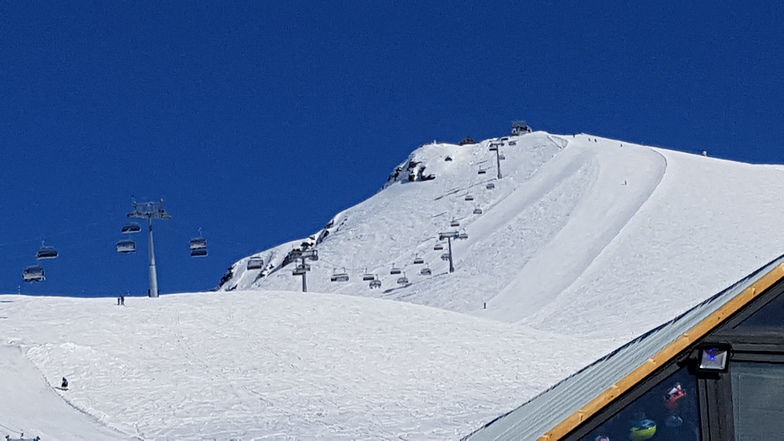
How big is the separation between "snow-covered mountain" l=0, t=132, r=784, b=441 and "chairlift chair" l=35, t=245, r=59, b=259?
1.59 meters

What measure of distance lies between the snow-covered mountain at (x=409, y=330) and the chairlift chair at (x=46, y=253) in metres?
1.59

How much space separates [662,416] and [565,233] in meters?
66.9

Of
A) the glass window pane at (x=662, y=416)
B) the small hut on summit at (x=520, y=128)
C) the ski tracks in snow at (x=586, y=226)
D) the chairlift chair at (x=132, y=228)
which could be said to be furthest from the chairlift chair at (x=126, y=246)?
the small hut on summit at (x=520, y=128)

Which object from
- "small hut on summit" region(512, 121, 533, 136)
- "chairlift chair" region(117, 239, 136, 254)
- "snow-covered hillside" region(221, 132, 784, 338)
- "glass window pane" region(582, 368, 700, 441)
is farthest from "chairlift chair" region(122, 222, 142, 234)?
"small hut on summit" region(512, 121, 533, 136)

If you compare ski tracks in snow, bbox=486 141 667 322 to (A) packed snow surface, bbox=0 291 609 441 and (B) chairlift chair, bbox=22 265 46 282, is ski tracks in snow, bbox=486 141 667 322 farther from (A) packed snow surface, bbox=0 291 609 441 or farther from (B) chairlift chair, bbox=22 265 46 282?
(B) chairlift chair, bbox=22 265 46 282

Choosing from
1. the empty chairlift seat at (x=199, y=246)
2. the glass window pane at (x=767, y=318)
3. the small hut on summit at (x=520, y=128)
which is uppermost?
the small hut on summit at (x=520, y=128)

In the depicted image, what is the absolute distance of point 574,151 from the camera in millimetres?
104688

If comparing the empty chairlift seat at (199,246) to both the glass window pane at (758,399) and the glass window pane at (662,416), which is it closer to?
the glass window pane at (662,416)

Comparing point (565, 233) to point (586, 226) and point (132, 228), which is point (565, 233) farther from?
point (132, 228)

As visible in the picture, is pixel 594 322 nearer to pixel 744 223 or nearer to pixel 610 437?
pixel 744 223

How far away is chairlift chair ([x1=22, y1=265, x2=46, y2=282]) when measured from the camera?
122ft

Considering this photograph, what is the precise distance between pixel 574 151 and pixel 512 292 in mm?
47535

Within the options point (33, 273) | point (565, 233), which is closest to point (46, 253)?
point (33, 273)

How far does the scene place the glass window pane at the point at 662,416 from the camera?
4.44m
